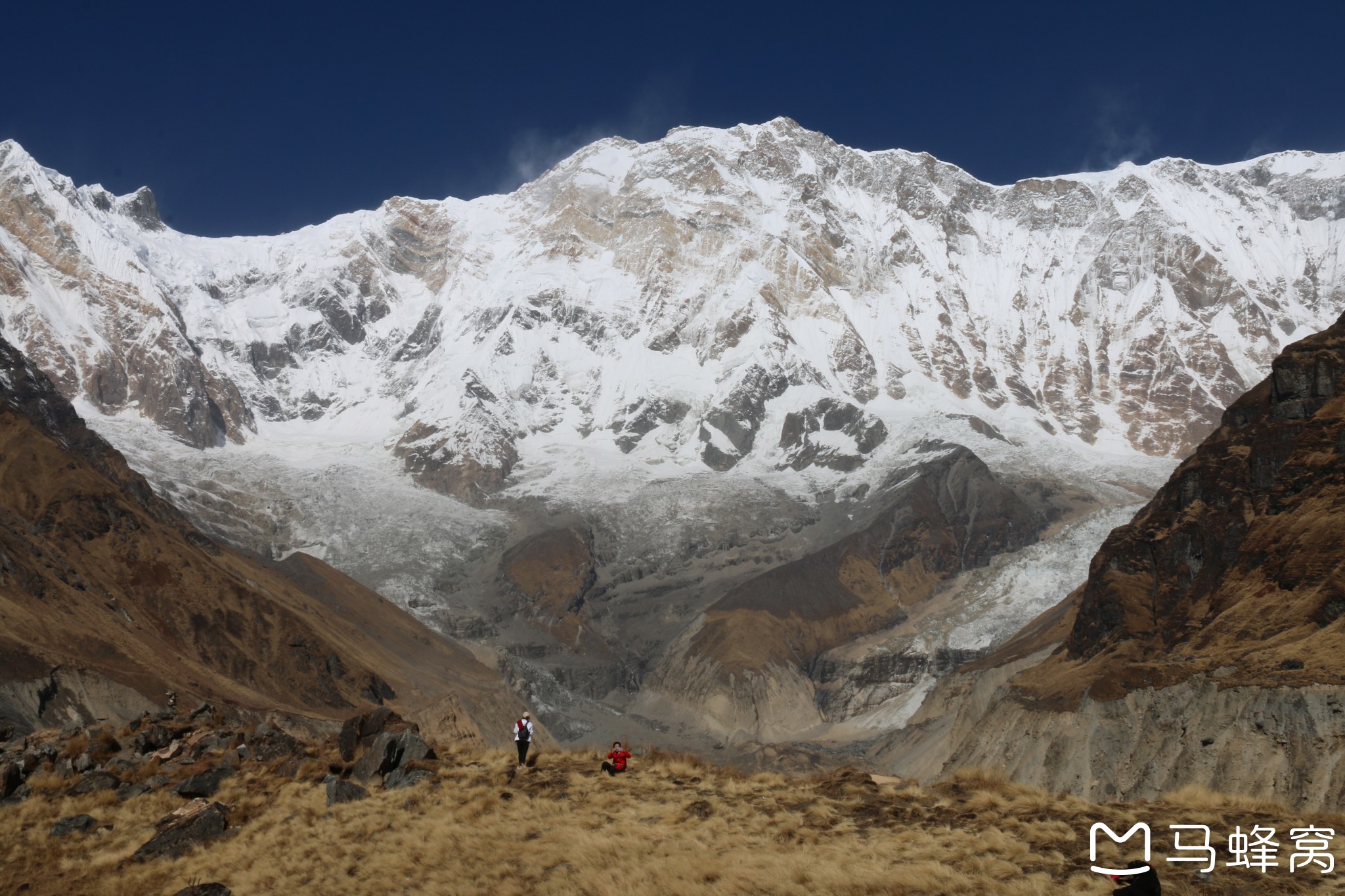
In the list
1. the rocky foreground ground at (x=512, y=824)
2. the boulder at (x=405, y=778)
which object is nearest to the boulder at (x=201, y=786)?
the rocky foreground ground at (x=512, y=824)

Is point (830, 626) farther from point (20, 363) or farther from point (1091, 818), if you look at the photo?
point (1091, 818)

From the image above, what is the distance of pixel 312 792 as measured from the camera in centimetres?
2809

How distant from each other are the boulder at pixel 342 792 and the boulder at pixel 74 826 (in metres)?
4.99

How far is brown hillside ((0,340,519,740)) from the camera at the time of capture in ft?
217

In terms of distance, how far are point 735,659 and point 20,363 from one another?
10005 centimetres

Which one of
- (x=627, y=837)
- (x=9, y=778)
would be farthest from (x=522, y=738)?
(x=9, y=778)

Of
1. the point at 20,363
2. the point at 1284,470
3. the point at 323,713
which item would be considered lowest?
the point at 323,713

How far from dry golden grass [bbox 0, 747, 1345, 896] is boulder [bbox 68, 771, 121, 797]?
455 mm

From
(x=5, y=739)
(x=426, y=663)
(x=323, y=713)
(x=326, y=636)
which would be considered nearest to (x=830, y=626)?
(x=426, y=663)

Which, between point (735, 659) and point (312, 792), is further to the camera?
point (735, 659)

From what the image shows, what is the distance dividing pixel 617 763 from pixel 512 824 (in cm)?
478

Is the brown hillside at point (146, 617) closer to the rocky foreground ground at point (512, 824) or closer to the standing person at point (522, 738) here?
the rocky foreground ground at point (512, 824)

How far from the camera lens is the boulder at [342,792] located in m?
27.4

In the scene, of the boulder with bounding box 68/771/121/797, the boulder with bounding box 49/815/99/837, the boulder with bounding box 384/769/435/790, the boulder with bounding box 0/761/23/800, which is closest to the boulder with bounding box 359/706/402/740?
the boulder with bounding box 384/769/435/790
